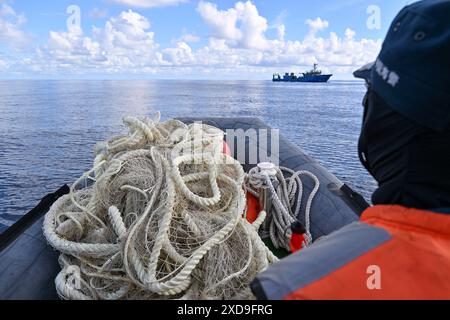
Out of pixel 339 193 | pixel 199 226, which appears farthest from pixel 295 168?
pixel 199 226

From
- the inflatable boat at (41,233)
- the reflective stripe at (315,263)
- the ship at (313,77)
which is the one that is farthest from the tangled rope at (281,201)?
the ship at (313,77)

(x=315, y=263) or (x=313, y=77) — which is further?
(x=313, y=77)

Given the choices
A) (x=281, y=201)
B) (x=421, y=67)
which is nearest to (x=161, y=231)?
(x=421, y=67)

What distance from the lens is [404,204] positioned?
0.91 m

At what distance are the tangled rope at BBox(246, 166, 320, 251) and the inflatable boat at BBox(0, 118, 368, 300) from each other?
14cm

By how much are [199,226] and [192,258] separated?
1.01 ft

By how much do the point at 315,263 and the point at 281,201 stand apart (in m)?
2.69

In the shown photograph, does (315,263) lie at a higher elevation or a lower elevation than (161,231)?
higher

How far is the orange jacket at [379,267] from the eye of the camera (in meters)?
0.80

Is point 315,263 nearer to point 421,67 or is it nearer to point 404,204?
point 404,204

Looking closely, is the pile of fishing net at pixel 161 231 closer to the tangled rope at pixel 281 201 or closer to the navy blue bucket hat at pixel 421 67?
the tangled rope at pixel 281 201

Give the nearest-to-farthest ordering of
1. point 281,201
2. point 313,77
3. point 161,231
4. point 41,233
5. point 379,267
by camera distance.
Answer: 1. point 379,267
2. point 161,231
3. point 41,233
4. point 281,201
5. point 313,77

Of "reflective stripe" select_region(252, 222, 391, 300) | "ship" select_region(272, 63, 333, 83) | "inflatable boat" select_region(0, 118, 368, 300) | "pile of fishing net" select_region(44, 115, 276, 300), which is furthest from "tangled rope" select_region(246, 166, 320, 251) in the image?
"ship" select_region(272, 63, 333, 83)

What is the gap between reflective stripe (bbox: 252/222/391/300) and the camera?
0.82 metres
